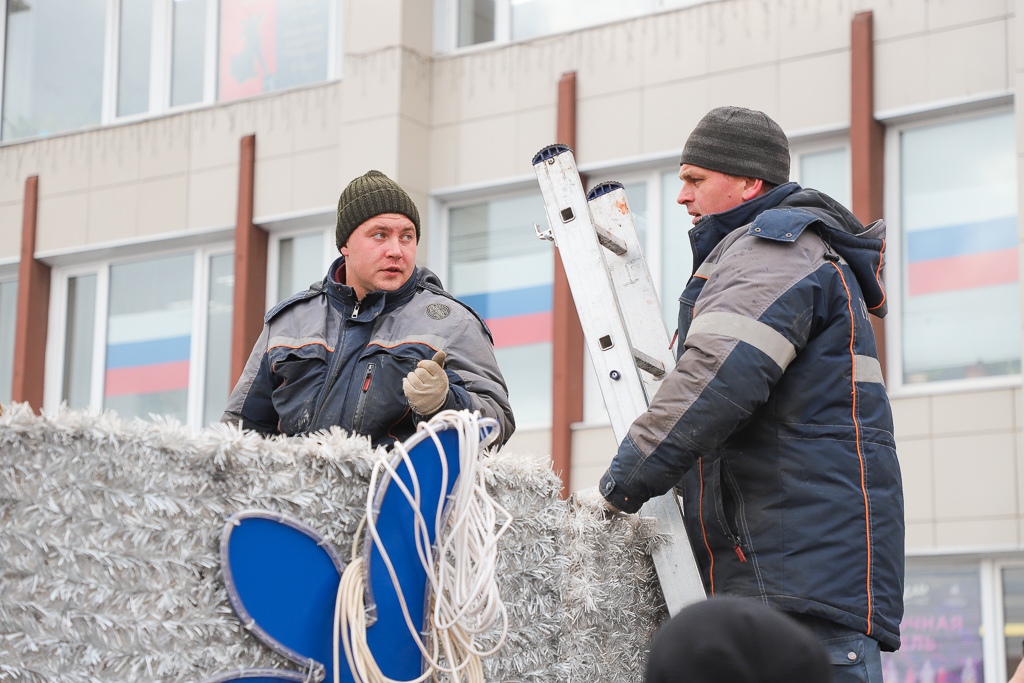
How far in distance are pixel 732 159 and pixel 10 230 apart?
11572 mm

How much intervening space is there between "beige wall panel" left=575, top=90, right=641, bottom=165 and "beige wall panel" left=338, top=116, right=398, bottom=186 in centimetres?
163

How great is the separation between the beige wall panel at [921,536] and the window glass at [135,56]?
858cm

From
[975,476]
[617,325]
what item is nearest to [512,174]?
[975,476]

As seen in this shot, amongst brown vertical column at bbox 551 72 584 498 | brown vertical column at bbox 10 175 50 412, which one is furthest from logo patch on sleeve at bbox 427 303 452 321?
brown vertical column at bbox 10 175 50 412

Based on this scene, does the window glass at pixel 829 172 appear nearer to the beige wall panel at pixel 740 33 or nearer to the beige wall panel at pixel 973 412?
the beige wall panel at pixel 740 33

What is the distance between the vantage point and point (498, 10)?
11367mm

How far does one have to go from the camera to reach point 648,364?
335cm

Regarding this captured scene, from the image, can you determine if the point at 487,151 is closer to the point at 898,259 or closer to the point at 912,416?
the point at 898,259

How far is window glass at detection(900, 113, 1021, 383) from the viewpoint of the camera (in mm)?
8969

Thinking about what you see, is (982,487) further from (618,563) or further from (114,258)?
(114,258)

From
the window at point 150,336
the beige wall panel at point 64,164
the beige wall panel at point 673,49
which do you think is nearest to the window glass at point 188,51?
the beige wall panel at point 64,164

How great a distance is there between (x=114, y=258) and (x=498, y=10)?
185 inches

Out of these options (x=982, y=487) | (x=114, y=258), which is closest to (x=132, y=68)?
(x=114, y=258)

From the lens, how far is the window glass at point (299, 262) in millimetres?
11766
